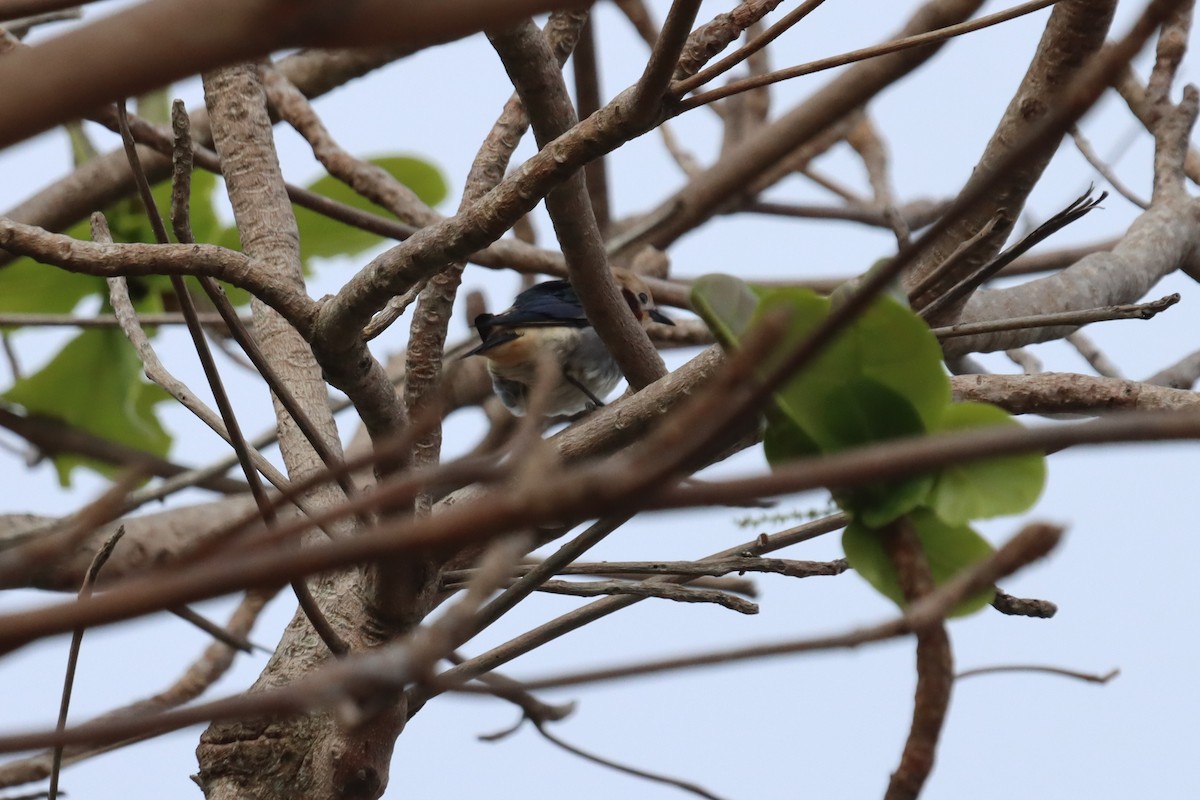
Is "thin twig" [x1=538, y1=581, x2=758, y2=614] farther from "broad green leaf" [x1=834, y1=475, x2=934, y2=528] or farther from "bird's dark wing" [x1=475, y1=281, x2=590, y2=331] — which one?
"bird's dark wing" [x1=475, y1=281, x2=590, y2=331]

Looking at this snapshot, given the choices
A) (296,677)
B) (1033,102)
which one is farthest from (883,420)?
(1033,102)

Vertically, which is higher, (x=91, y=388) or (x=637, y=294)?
(x=91, y=388)

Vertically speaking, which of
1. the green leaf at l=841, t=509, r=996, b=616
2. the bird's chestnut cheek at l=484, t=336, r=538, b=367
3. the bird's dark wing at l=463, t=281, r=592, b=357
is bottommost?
the green leaf at l=841, t=509, r=996, b=616

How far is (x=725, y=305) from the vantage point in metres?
0.62

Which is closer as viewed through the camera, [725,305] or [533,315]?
[725,305]

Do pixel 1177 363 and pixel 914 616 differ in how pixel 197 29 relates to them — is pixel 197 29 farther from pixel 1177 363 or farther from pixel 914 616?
pixel 1177 363

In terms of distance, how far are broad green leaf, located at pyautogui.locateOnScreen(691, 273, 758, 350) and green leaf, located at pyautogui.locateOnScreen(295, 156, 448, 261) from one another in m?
1.77

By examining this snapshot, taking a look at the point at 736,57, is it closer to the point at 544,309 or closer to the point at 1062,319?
the point at 1062,319

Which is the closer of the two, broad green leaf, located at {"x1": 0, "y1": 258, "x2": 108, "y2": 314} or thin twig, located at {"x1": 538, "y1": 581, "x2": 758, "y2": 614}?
thin twig, located at {"x1": 538, "y1": 581, "x2": 758, "y2": 614}

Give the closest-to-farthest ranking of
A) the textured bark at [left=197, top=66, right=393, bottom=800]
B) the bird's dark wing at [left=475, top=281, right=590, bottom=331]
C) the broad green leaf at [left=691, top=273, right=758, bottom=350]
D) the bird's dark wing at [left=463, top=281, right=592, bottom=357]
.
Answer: the broad green leaf at [left=691, top=273, right=758, bottom=350], the textured bark at [left=197, top=66, right=393, bottom=800], the bird's dark wing at [left=463, top=281, right=592, bottom=357], the bird's dark wing at [left=475, top=281, right=590, bottom=331]

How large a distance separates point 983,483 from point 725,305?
0.16 m

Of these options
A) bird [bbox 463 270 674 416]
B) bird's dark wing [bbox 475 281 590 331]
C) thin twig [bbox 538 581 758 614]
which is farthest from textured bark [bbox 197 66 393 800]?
bird's dark wing [bbox 475 281 590 331]

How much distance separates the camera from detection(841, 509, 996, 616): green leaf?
65cm

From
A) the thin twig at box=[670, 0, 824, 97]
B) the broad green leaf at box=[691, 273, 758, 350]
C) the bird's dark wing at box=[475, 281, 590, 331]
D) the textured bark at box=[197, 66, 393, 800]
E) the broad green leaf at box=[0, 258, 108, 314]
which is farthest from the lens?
the bird's dark wing at box=[475, 281, 590, 331]
